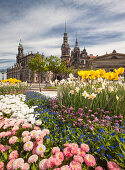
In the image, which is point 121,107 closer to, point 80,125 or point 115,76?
point 115,76

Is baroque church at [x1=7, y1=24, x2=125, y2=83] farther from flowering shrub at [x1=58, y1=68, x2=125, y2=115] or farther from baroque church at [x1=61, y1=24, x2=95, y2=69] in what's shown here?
flowering shrub at [x1=58, y1=68, x2=125, y2=115]

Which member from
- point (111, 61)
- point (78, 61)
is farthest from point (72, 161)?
point (78, 61)

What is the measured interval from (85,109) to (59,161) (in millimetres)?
2949

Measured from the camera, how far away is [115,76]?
13.9ft

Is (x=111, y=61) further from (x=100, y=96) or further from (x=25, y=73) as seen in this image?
(x=25, y=73)

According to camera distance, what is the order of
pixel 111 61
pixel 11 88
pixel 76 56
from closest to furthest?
pixel 11 88
pixel 111 61
pixel 76 56

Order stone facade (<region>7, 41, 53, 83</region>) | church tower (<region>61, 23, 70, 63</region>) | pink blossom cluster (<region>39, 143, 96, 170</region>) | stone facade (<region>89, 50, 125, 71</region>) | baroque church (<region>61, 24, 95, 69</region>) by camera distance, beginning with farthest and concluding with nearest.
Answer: church tower (<region>61, 23, 70, 63</region>)
stone facade (<region>7, 41, 53, 83</region>)
baroque church (<region>61, 24, 95, 69</region>)
stone facade (<region>89, 50, 125, 71</region>)
pink blossom cluster (<region>39, 143, 96, 170</region>)

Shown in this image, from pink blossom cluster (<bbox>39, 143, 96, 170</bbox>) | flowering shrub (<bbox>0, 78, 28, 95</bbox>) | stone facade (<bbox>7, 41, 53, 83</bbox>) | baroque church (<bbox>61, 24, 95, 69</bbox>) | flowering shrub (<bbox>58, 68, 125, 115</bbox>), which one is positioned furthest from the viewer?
stone facade (<bbox>7, 41, 53, 83</bbox>)

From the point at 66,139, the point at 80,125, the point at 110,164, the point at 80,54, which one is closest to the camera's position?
the point at 110,164

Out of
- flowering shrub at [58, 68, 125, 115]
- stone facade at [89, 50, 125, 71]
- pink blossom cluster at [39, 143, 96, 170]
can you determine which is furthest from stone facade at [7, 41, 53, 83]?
pink blossom cluster at [39, 143, 96, 170]

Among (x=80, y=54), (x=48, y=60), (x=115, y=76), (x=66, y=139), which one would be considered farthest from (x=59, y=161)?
(x=80, y=54)

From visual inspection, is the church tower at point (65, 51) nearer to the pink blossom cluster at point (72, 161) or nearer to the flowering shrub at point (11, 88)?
the flowering shrub at point (11, 88)

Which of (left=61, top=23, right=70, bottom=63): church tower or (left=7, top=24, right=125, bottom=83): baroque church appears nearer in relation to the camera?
(left=7, top=24, right=125, bottom=83): baroque church

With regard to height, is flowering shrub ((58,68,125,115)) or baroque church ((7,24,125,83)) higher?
baroque church ((7,24,125,83))
